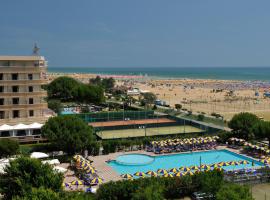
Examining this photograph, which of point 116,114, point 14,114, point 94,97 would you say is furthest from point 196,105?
point 14,114

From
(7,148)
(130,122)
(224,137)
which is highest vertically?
(7,148)

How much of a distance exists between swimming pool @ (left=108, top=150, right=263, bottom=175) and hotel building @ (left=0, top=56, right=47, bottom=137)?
1290 centimetres

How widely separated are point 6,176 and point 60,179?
11.5ft

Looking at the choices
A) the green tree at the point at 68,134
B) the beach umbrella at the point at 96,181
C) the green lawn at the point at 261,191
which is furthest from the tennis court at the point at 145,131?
the green lawn at the point at 261,191

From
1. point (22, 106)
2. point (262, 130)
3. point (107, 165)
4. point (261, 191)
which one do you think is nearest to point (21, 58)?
point (22, 106)

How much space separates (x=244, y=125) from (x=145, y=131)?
12.9 m

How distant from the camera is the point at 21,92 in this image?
41156 millimetres

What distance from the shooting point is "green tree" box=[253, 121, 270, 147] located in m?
39.4

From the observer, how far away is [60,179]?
21359 mm

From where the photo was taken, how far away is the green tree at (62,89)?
7144 centimetres

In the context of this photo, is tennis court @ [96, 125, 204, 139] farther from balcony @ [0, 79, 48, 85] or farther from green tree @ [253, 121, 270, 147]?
balcony @ [0, 79, 48, 85]

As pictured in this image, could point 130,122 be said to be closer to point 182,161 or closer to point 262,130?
point 182,161

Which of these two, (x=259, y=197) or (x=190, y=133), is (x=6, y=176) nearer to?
(x=259, y=197)

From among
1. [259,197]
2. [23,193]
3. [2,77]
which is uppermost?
[2,77]
